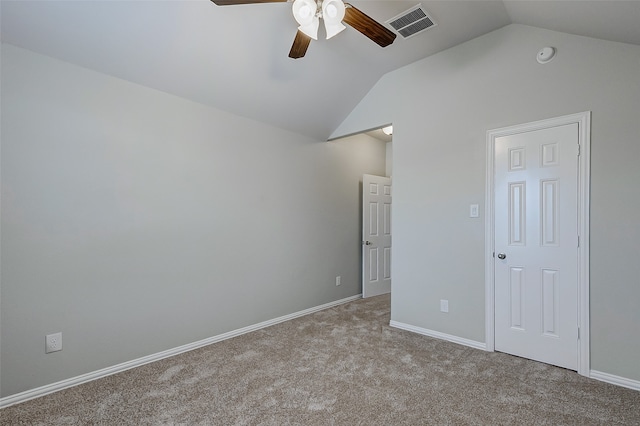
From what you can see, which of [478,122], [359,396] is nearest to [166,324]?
[359,396]

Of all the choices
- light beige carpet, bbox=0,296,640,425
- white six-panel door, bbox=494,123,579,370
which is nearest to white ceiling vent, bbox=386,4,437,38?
white six-panel door, bbox=494,123,579,370

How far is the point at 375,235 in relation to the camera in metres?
4.82

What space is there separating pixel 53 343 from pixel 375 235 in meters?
3.86

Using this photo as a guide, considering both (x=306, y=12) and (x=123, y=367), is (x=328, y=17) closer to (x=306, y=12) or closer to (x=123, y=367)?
(x=306, y=12)

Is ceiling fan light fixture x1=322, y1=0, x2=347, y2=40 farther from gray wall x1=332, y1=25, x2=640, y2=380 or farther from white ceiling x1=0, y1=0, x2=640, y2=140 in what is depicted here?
gray wall x1=332, y1=25, x2=640, y2=380

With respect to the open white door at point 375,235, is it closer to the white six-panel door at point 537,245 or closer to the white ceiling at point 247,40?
the white ceiling at point 247,40

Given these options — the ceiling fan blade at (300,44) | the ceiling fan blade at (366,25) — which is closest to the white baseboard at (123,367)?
the ceiling fan blade at (300,44)

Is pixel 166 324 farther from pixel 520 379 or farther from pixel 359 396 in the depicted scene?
pixel 520 379

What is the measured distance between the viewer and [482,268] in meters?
2.86

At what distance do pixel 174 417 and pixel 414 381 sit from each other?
63.9 inches

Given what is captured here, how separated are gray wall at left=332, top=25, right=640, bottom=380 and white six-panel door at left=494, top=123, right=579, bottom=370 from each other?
0.14 metres

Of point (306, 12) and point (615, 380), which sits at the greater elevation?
point (306, 12)

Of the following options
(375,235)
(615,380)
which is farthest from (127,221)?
(615,380)

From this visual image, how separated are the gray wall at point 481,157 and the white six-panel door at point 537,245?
14 centimetres
